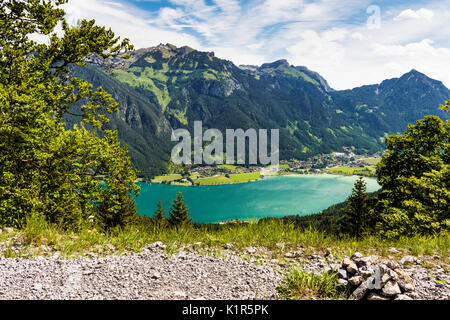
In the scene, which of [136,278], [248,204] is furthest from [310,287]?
[248,204]

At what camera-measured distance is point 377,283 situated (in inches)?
178

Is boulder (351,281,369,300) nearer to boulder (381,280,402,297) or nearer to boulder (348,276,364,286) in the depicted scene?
boulder (348,276,364,286)

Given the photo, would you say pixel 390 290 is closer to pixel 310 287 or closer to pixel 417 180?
pixel 310 287

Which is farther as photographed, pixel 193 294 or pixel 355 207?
pixel 355 207

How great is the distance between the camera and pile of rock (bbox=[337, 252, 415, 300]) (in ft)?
14.1

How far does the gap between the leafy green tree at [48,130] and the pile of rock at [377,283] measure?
8769 millimetres

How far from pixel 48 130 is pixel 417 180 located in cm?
1871

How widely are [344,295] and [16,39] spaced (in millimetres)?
17264

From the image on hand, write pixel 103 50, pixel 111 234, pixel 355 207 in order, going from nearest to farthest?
1. pixel 111 234
2. pixel 103 50
3. pixel 355 207

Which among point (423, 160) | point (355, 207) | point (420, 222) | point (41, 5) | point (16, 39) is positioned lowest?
point (355, 207)

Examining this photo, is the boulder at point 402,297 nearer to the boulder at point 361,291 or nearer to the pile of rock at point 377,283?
the pile of rock at point 377,283

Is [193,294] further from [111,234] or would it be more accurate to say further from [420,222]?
[420,222]
